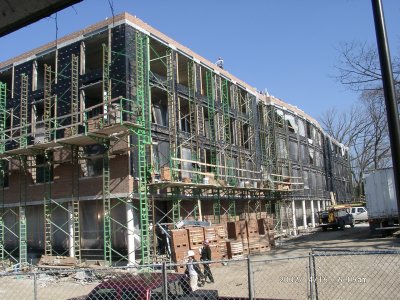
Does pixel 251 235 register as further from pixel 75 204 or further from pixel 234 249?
pixel 75 204

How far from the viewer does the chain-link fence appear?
Answer: 7.56m

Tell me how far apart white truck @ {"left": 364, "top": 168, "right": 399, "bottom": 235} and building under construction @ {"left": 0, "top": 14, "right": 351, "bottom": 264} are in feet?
22.5

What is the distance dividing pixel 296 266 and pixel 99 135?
10.0 m

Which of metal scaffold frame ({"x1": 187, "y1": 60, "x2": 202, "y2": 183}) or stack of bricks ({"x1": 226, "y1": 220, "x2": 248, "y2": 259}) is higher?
metal scaffold frame ({"x1": 187, "y1": 60, "x2": 202, "y2": 183})

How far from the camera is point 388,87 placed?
3.99 meters

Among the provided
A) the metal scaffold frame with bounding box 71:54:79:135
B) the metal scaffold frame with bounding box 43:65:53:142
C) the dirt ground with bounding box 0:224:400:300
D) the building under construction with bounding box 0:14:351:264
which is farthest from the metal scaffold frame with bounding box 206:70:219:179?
the metal scaffold frame with bounding box 43:65:53:142

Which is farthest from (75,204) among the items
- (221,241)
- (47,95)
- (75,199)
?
(221,241)

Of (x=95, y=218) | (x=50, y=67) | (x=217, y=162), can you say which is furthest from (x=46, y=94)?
(x=217, y=162)

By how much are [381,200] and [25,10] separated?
1099 inches

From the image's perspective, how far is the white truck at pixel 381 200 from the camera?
27.1 metres

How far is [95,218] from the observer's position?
2145 cm

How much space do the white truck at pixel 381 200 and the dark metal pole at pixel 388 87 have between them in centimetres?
2502

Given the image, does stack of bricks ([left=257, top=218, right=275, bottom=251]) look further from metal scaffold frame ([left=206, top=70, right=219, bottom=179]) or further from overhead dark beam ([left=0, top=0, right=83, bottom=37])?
overhead dark beam ([left=0, top=0, right=83, bottom=37])

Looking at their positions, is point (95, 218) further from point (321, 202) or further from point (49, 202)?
point (321, 202)
